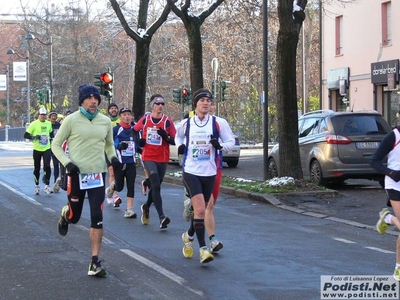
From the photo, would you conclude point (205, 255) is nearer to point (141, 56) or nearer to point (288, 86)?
point (288, 86)

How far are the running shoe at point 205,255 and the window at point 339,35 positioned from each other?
28.6 metres

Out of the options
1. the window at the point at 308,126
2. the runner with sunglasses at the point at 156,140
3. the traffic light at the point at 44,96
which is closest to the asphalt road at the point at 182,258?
the runner with sunglasses at the point at 156,140

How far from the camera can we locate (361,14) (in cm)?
3381

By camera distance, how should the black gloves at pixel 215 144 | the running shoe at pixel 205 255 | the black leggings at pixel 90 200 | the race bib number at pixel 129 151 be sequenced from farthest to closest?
the race bib number at pixel 129 151 < the black gloves at pixel 215 144 < the running shoe at pixel 205 255 < the black leggings at pixel 90 200

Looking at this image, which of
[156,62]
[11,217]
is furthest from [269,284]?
[156,62]

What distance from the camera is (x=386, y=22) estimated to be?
1265 inches

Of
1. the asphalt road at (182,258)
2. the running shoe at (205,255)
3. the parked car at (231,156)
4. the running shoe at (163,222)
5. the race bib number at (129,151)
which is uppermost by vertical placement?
the race bib number at (129,151)

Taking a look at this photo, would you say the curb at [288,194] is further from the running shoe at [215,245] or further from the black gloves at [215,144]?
the black gloves at [215,144]

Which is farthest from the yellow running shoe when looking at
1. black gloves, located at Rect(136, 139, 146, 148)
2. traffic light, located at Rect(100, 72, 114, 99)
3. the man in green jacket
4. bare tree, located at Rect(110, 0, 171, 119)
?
bare tree, located at Rect(110, 0, 171, 119)

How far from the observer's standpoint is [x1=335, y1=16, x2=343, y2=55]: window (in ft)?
119

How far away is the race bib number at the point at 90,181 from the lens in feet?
27.4

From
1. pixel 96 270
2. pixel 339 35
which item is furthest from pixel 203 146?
pixel 339 35

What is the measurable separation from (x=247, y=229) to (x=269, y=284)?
414 centimetres

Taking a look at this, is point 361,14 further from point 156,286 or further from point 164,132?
point 156,286
